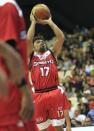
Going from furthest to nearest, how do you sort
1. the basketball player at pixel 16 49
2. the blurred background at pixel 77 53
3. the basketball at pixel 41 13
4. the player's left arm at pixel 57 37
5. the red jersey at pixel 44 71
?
the blurred background at pixel 77 53 < the red jersey at pixel 44 71 < the player's left arm at pixel 57 37 < the basketball at pixel 41 13 < the basketball player at pixel 16 49

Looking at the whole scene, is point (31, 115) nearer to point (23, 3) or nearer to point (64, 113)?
point (64, 113)

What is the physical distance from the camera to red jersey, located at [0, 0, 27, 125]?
3.76 meters

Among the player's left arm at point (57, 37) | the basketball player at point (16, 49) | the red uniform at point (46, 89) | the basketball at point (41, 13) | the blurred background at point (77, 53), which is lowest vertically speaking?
the blurred background at point (77, 53)

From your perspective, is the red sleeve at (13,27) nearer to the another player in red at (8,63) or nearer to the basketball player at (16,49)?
the basketball player at (16,49)

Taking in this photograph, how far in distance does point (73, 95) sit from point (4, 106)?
Result: 10.6 metres

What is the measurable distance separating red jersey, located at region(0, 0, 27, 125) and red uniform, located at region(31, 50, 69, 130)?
3741 millimetres

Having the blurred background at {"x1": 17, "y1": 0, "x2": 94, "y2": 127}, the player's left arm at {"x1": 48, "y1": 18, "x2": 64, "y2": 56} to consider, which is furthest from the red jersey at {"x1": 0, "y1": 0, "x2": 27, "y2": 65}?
the blurred background at {"x1": 17, "y1": 0, "x2": 94, "y2": 127}

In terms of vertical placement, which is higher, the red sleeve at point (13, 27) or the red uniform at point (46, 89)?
the red sleeve at point (13, 27)

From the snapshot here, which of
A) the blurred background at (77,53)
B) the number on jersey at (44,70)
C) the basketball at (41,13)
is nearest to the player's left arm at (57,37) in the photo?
the number on jersey at (44,70)

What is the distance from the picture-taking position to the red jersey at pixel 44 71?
7564 millimetres

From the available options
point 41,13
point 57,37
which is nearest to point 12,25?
point 41,13

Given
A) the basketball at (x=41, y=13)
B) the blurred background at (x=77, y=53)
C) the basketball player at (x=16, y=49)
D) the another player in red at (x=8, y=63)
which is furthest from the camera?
the blurred background at (x=77, y=53)

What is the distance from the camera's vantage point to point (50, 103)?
7.66 m

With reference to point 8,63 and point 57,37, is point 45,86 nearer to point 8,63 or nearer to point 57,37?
point 57,37
